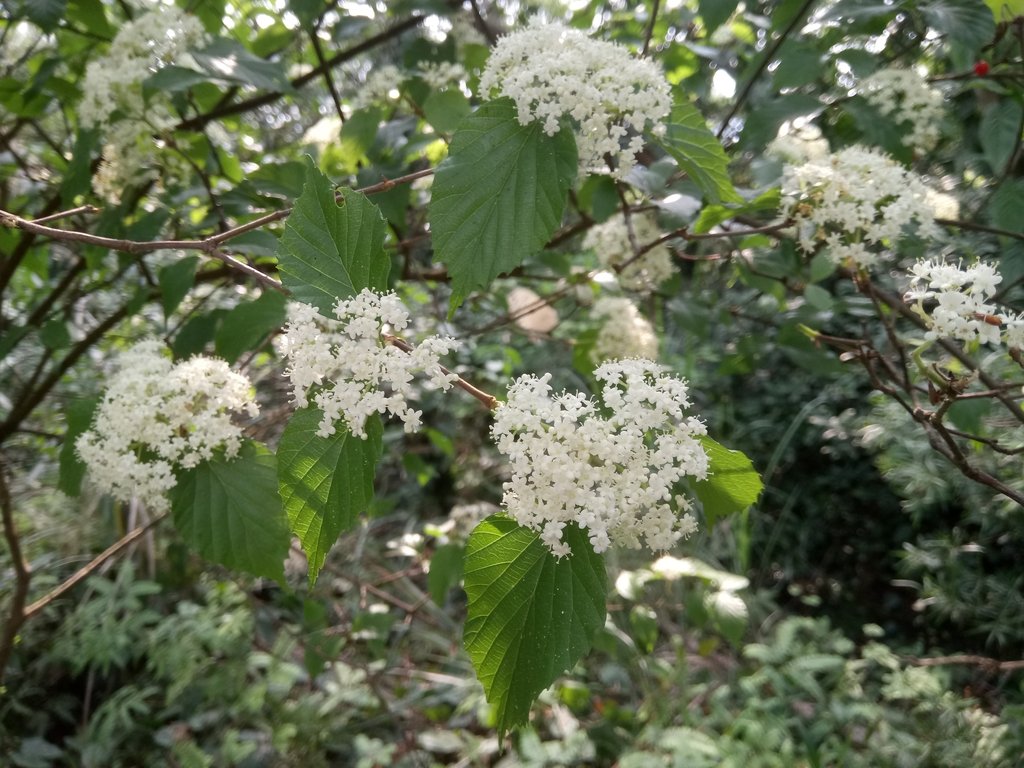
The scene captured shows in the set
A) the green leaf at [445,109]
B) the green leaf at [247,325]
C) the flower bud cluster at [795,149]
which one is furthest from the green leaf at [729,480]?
the flower bud cluster at [795,149]

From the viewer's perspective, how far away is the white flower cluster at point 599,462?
0.62 metres

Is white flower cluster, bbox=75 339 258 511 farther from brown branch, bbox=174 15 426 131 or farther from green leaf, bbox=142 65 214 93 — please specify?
brown branch, bbox=174 15 426 131

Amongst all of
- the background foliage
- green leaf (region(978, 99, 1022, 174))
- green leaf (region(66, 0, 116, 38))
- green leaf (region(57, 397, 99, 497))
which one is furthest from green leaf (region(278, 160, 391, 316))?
green leaf (region(978, 99, 1022, 174))

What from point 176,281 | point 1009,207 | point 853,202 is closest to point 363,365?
point 176,281

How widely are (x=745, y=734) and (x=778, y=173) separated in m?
1.57

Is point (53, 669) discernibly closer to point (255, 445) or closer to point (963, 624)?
point (255, 445)

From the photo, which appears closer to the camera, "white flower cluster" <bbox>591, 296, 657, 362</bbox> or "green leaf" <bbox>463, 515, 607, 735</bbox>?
"green leaf" <bbox>463, 515, 607, 735</bbox>

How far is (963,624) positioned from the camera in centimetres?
269

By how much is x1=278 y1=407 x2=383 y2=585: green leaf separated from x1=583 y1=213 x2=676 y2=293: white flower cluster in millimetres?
1069

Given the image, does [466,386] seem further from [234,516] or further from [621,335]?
[621,335]

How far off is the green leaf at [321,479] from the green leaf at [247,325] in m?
0.39

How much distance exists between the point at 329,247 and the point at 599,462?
1.20 ft

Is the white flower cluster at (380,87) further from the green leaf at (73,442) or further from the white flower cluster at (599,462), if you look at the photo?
the white flower cluster at (599,462)

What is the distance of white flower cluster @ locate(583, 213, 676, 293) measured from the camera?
165cm
